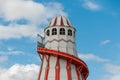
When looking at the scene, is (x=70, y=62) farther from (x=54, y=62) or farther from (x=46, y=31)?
(x=46, y=31)

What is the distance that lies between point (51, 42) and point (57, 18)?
204 inches

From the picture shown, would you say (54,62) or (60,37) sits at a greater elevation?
(60,37)

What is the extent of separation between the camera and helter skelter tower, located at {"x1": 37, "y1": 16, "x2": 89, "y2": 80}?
70438mm

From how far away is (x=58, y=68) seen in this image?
7050 cm

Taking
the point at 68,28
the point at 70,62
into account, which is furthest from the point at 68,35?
the point at 70,62

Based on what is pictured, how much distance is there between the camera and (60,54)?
7044 cm

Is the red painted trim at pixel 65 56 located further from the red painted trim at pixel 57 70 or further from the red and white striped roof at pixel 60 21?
the red and white striped roof at pixel 60 21

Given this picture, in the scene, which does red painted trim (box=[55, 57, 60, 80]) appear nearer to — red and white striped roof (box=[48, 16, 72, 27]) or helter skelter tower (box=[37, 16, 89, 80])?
helter skelter tower (box=[37, 16, 89, 80])

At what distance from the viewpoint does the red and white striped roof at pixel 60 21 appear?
242 ft

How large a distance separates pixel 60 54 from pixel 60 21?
740 cm

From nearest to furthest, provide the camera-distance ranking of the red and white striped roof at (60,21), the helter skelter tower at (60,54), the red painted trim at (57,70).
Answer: the red painted trim at (57,70), the helter skelter tower at (60,54), the red and white striped roof at (60,21)

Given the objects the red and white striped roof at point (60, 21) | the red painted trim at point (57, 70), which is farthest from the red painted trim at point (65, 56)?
the red and white striped roof at point (60, 21)

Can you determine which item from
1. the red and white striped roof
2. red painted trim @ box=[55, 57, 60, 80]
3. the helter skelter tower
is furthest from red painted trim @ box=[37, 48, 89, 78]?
the red and white striped roof

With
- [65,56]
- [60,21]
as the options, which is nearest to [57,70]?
[65,56]
